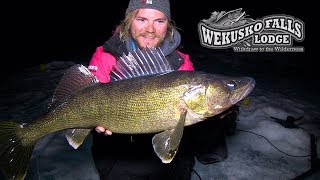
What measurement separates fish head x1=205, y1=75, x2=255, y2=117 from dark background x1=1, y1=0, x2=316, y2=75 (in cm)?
844

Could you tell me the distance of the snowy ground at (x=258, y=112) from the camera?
4.32 m

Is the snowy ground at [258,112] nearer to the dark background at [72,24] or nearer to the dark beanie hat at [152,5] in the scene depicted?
the dark background at [72,24]

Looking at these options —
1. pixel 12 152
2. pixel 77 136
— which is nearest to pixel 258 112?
pixel 77 136

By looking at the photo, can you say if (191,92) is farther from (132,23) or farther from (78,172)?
(78,172)

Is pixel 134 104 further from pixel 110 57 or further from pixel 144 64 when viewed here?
pixel 110 57

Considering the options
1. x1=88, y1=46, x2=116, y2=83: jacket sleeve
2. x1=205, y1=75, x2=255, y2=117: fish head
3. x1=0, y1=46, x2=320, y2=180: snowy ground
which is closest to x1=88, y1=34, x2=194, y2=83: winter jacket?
x1=88, y1=46, x2=116, y2=83: jacket sleeve

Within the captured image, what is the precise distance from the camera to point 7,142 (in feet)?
8.03

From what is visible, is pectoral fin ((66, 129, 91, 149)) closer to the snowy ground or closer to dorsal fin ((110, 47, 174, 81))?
dorsal fin ((110, 47, 174, 81))

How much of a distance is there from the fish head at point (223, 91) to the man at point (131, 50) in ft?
2.71

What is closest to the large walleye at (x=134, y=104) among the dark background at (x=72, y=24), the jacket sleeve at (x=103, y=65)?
the jacket sleeve at (x=103, y=65)

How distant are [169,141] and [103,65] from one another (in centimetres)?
129

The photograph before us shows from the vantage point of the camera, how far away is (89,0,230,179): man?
3.00m

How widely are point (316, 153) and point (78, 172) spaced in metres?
3.71

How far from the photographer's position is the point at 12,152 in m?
2.44
